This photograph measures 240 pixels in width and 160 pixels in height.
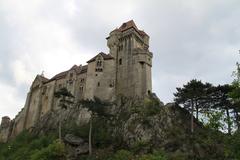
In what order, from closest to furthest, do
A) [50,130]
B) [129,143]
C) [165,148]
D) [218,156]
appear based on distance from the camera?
[218,156] → [165,148] → [129,143] → [50,130]

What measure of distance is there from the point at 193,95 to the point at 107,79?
952 inches

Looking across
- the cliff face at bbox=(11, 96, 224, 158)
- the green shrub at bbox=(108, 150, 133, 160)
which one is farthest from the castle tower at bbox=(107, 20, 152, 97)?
the green shrub at bbox=(108, 150, 133, 160)

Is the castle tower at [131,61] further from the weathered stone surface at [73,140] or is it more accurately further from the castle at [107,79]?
the weathered stone surface at [73,140]

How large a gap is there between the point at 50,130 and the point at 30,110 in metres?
19.1

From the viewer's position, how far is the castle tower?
247ft

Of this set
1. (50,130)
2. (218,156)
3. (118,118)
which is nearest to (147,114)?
(118,118)

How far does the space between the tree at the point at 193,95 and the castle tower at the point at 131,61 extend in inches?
490

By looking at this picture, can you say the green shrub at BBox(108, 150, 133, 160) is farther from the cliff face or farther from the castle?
the castle

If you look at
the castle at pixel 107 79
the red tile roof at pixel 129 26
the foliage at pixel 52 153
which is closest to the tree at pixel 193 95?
the castle at pixel 107 79

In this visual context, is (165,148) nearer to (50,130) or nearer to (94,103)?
(94,103)

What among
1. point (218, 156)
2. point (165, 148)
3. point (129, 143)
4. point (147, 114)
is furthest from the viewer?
point (147, 114)

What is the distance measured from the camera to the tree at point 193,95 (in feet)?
201

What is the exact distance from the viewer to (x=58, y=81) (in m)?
86.8

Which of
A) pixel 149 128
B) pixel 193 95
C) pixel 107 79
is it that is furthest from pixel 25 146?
pixel 193 95
